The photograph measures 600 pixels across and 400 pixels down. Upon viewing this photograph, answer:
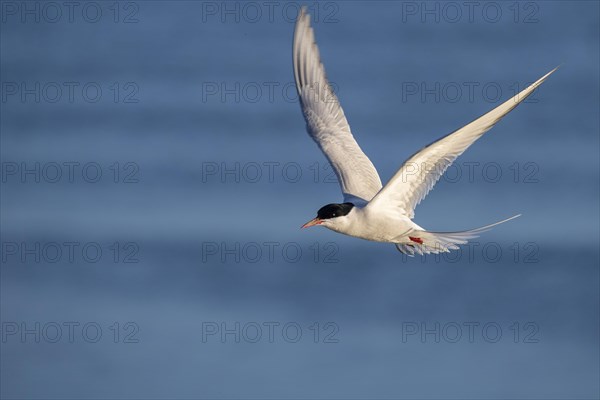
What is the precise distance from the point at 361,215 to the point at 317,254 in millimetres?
3183

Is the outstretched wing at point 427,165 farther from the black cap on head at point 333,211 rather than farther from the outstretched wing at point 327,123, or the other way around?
the outstretched wing at point 327,123

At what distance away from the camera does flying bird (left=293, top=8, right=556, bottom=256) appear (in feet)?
26.0

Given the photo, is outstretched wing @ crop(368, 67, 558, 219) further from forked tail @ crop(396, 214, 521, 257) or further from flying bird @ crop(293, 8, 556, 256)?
forked tail @ crop(396, 214, 521, 257)

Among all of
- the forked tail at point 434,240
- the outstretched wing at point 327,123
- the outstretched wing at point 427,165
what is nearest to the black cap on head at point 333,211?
the outstretched wing at point 427,165

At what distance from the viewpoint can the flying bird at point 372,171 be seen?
26.0 ft

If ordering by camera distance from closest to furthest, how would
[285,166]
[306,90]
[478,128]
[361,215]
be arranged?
[478,128] < [361,215] < [306,90] < [285,166]

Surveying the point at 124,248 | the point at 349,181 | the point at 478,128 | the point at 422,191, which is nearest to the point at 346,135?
the point at 349,181

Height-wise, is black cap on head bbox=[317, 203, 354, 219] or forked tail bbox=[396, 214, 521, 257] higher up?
black cap on head bbox=[317, 203, 354, 219]

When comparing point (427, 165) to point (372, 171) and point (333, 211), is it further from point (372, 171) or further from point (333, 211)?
point (372, 171)

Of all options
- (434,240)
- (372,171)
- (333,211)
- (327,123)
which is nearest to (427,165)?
(434,240)

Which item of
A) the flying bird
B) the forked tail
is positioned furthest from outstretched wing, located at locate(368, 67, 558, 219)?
the forked tail

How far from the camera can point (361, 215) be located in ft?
27.7

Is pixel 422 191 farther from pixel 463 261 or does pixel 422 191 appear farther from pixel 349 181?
pixel 463 261

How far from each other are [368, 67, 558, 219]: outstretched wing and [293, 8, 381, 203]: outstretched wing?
780 mm
